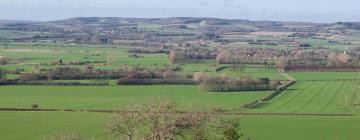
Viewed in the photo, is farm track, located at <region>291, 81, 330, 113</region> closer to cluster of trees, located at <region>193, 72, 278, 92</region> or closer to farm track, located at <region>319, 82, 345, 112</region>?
farm track, located at <region>319, 82, 345, 112</region>

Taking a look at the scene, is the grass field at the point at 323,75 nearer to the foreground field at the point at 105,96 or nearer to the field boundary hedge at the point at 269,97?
the field boundary hedge at the point at 269,97

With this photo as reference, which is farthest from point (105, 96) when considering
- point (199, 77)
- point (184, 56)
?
point (184, 56)

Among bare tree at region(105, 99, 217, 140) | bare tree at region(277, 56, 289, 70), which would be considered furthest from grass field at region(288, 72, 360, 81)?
bare tree at region(105, 99, 217, 140)

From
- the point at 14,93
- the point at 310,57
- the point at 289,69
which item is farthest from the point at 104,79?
the point at 310,57

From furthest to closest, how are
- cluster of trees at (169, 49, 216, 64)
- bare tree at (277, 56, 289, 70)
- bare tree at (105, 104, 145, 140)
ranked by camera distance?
cluster of trees at (169, 49, 216, 64) < bare tree at (277, 56, 289, 70) < bare tree at (105, 104, 145, 140)

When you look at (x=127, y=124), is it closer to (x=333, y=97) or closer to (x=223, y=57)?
(x=333, y=97)
